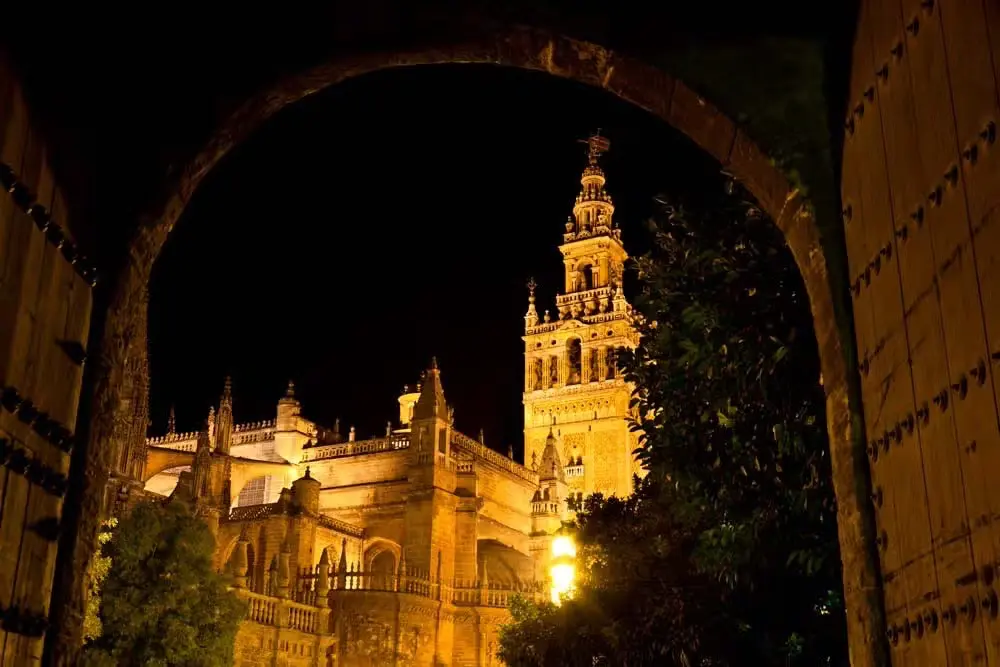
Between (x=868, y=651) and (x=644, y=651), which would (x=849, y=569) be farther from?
(x=644, y=651)

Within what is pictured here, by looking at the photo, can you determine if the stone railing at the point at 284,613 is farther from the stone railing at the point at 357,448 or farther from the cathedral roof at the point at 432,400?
the stone railing at the point at 357,448

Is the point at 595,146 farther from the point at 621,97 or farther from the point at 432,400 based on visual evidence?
the point at 621,97

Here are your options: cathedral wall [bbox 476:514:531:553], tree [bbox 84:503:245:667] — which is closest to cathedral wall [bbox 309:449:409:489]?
cathedral wall [bbox 476:514:531:553]

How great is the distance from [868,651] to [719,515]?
5158 millimetres

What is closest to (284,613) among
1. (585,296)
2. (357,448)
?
(357,448)

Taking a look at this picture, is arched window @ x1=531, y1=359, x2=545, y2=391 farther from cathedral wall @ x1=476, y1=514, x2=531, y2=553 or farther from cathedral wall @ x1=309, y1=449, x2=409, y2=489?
cathedral wall @ x1=309, y1=449, x2=409, y2=489

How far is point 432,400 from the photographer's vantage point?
131 feet

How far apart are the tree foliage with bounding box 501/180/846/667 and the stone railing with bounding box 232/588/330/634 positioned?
1772cm

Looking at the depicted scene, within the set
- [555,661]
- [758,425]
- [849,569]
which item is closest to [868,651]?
[849,569]

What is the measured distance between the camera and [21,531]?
4.00 meters

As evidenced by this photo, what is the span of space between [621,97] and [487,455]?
4241cm

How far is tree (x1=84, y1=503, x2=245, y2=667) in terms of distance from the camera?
68.4 feet

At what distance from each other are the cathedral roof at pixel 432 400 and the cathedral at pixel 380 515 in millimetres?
57

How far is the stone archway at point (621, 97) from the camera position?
4.36 m
